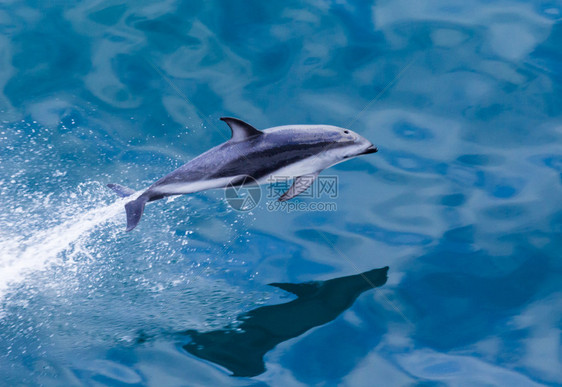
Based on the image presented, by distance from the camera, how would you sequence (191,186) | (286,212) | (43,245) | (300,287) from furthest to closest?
(286,212)
(43,245)
(300,287)
(191,186)

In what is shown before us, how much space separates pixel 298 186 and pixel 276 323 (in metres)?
1.83

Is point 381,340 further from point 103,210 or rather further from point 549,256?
point 103,210

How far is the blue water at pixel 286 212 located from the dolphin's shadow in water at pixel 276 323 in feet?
0.10

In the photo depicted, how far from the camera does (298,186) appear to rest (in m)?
9.07

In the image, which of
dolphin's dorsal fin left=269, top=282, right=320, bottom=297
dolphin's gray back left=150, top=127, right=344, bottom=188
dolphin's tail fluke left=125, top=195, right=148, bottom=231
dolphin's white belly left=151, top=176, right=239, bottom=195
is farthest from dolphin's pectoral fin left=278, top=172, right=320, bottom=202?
dolphin's tail fluke left=125, top=195, right=148, bottom=231

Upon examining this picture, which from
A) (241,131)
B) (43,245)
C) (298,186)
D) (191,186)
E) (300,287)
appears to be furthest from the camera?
(43,245)

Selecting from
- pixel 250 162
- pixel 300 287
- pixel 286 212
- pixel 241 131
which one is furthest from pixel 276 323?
pixel 241 131

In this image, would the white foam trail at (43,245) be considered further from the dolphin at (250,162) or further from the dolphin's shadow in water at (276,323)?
the dolphin's shadow in water at (276,323)

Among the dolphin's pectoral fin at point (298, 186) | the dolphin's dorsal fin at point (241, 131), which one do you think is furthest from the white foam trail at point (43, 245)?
the dolphin's pectoral fin at point (298, 186)

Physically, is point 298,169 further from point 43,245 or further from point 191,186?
point 43,245

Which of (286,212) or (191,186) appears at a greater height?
(286,212)

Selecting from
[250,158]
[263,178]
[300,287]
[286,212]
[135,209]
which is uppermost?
[286,212]

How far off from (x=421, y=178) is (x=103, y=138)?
5.68 metres

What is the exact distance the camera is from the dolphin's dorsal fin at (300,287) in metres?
9.56
